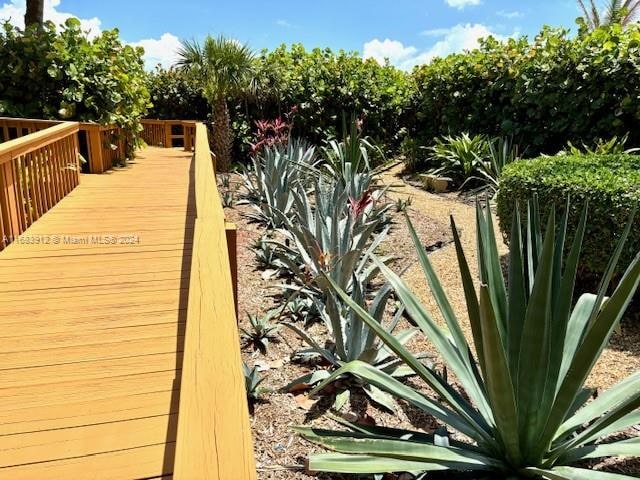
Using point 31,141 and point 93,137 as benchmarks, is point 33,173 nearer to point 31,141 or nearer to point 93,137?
point 31,141

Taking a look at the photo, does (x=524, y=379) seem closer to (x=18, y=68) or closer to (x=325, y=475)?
(x=325, y=475)

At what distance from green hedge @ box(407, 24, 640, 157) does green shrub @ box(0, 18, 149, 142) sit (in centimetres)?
616

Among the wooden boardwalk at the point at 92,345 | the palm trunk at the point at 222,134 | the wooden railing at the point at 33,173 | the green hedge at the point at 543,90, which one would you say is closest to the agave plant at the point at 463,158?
the green hedge at the point at 543,90

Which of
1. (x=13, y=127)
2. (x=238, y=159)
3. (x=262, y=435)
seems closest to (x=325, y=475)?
(x=262, y=435)

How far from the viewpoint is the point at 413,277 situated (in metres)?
4.77

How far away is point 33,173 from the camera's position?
14.8 ft

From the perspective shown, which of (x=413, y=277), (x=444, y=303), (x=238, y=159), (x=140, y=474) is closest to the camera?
(x=140, y=474)

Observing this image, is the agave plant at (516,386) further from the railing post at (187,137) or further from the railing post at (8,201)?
the railing post at (187,137)

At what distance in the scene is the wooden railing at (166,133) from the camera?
11805 millimetres

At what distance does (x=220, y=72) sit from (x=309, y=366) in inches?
344

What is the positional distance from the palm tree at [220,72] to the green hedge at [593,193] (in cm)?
748

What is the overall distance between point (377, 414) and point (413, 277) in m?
2.29

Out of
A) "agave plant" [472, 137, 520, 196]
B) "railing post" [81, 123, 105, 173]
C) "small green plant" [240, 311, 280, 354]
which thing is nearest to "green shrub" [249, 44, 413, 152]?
"agave plant" [472, 137, 520, 196]

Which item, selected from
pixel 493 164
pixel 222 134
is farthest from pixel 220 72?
pixel 493 164
